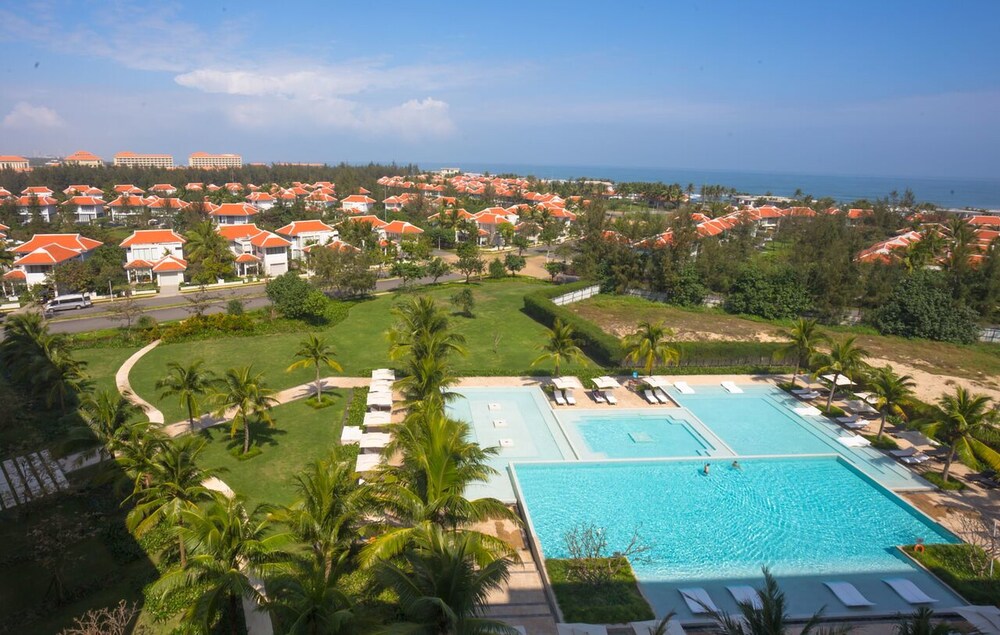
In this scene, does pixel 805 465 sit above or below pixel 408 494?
below

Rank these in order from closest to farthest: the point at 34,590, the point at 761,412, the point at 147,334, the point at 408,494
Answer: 1. the point at 408,494
2. the point at 34,590
3. the point at 761,412
4. the point at 147,334

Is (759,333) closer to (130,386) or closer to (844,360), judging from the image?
(844,360)

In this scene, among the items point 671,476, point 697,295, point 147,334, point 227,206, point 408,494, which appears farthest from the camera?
point 227,206

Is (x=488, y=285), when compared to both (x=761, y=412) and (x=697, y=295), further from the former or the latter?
(x=761, y=412)

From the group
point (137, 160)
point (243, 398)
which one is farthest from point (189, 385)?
point (137, 160)

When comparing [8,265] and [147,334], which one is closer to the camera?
[147,334]

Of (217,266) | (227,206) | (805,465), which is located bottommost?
(805,465)

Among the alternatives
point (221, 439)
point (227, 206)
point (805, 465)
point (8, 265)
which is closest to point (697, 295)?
point (805, 465)

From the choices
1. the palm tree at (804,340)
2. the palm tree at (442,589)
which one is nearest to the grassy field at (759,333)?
the palm tree at (804,340)
